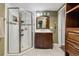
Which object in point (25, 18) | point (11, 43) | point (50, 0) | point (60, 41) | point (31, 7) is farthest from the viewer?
point (60, 41)

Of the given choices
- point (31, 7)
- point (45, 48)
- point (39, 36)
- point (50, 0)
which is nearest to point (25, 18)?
point (31, 7)

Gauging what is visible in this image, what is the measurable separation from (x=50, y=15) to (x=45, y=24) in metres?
0.32

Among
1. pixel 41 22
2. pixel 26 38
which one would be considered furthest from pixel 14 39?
pixel 41 22

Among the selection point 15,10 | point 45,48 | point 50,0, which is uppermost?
point 15,10

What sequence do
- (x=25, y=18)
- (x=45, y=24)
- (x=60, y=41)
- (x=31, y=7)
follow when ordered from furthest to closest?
(x=45, y=24)
(x=60, y=41)
(x=31, y=7)
(x=25, y=18)

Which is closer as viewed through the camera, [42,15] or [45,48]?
[45,48]

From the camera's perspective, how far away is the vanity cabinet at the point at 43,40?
142 inches

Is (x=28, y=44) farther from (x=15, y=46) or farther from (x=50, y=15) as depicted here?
(x=50, y=15)

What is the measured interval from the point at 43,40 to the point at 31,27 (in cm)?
48

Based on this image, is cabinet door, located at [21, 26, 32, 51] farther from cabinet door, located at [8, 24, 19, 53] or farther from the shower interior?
cabinet door, located at [8, 24, 19, 53]

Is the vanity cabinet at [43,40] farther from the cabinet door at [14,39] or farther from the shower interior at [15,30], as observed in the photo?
the cabinet door at [14,39]

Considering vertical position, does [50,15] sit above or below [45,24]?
above

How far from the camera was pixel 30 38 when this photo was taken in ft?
11.7

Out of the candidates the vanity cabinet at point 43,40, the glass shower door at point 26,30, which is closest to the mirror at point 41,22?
the vanity cabinet at point 43,40
